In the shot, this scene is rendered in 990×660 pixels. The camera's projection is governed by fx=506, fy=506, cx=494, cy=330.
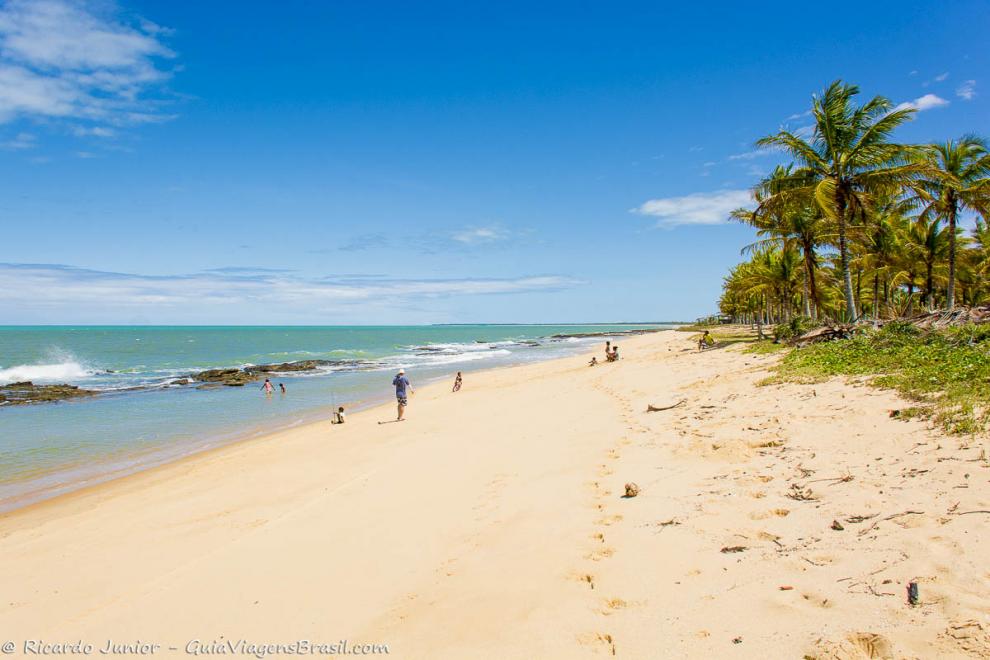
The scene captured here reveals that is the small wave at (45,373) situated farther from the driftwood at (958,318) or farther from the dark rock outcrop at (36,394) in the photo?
the driftwood at (958,318)

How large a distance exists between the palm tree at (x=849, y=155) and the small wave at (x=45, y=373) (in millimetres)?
46428

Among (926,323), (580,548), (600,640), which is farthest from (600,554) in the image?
(926,323)

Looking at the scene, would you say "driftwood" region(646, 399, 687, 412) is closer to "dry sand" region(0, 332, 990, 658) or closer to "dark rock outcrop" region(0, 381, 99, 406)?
"dry sand" region(0, 332, 990, 658)

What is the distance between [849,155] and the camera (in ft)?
59.0

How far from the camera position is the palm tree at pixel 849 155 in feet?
57.5

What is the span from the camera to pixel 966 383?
693cm

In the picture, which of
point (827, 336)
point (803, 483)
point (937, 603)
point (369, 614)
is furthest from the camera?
point (827, 336)

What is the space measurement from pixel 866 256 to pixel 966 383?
29.9m

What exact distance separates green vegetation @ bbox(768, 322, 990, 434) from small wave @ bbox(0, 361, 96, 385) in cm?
4483

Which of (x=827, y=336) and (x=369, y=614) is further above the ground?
(x=827, y=336)

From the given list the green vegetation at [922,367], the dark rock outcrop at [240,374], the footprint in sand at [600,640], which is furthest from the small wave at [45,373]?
the green vegetation at [922,367]

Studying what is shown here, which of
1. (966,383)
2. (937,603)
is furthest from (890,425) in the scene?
(937,603)

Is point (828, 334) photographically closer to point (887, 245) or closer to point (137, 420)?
point (887, 245)

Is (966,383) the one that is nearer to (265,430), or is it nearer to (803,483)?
(803,483)
